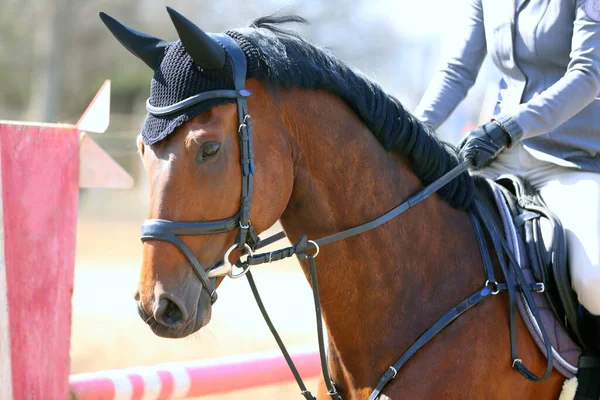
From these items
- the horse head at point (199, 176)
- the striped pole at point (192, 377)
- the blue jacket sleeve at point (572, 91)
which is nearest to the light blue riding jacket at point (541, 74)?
the blue jacket sleeve at point (572, 91)

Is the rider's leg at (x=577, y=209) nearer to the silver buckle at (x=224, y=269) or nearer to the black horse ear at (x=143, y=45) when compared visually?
the silver buckle at (x=224, y=269)

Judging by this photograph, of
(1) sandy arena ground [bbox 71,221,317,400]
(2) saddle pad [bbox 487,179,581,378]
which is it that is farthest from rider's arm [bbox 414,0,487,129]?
(1) sandy arena ground [bbox 71,221,317,400]

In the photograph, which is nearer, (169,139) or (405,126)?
(169,139)

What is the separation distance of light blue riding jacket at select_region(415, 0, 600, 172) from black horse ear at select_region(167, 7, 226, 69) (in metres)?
1.26

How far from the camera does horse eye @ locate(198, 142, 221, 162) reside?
2.46 m

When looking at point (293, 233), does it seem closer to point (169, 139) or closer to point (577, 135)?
point (169, 139)

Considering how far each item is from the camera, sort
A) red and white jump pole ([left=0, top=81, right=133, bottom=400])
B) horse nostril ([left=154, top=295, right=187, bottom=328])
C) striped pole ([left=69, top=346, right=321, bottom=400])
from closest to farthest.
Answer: horse nostril ([left=154, top=295, right=187, bottom=328])
red and white jump pole ([left=0, top=81, right=133, bottom=400])
striped pole ([left=69, top=346, right=321, bottom=400])

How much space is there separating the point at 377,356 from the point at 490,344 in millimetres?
426

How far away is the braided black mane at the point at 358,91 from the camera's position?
8.71 feet

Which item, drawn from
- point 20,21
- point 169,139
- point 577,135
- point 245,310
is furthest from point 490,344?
point 20,21

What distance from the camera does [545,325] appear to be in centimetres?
295

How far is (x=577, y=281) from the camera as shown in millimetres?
2902

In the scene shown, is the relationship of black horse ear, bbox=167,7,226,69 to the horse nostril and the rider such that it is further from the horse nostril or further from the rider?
the rider

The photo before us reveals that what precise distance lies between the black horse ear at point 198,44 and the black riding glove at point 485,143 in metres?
1.10
